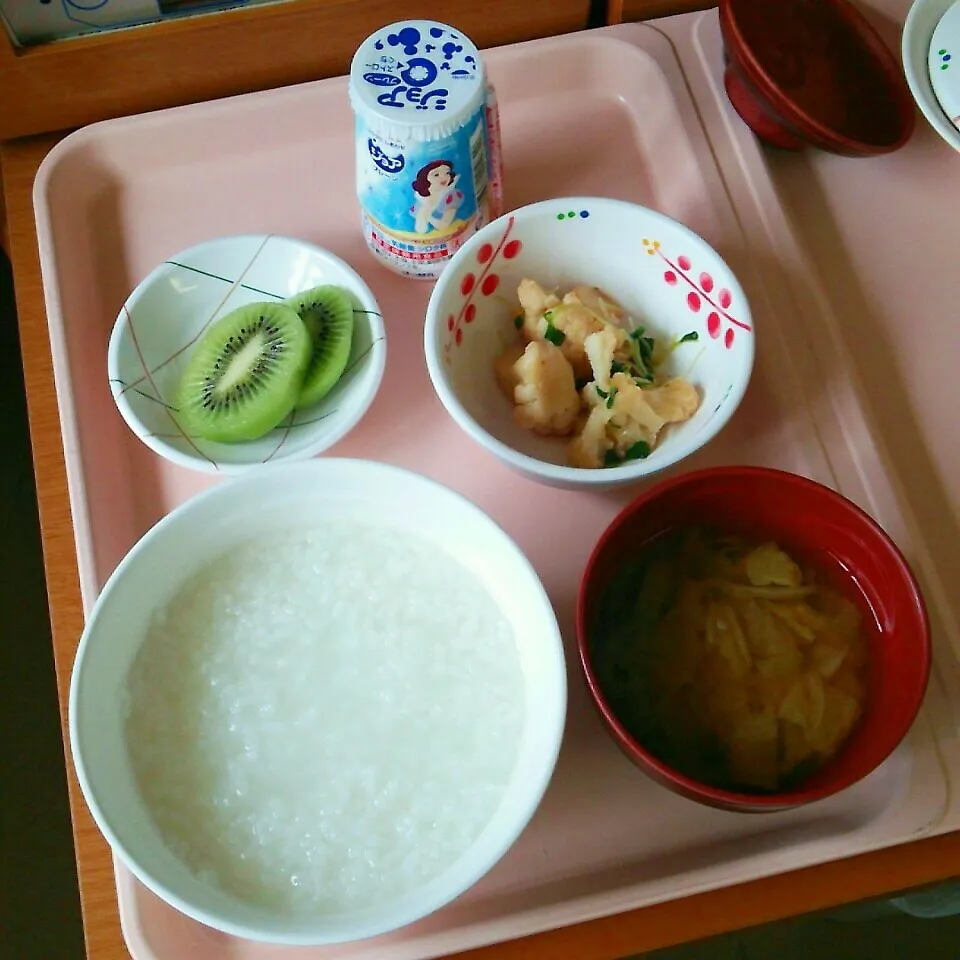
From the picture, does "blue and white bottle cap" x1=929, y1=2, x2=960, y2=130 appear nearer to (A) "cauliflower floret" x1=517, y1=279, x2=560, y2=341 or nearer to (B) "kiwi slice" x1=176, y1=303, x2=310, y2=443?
(A) "cauliflower floret" x1=517, y1=279, x2=560, y2=341

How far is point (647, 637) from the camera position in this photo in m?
0.80

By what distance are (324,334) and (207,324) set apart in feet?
0.41

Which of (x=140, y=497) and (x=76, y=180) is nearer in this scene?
(x=140, y=497)

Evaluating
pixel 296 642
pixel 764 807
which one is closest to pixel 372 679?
pixel 296 642

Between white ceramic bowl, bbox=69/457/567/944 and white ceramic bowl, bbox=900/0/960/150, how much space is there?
26.8 inches

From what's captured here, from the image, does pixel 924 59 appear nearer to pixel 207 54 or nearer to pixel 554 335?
pixel 554 335

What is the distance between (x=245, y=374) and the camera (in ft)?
2.93

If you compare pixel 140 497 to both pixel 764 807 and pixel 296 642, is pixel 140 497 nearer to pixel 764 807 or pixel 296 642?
pixel 296 642

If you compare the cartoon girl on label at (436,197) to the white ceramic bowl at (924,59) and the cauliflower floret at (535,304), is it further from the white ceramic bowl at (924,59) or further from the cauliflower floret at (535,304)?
the white ceramic bowl at (924,59)

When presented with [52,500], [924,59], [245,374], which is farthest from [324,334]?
[924,59]

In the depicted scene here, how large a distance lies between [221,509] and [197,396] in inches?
7.5

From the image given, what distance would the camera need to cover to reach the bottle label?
85 centimetres

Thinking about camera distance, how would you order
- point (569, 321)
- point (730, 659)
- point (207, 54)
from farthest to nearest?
point (207, 54) → point (569, 321) → point (730, 659)

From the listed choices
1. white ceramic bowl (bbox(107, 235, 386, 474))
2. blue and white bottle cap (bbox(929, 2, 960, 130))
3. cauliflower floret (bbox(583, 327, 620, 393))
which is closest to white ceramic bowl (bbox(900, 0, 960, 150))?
blue and white bottle cap (bbox(929, 2, 960, 130))
